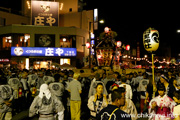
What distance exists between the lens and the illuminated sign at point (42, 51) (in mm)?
35094

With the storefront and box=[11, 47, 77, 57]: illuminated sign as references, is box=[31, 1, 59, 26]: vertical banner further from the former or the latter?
box=[11, 47, 77, 57]: illuminated sign

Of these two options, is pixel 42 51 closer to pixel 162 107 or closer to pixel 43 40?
pixel 43 40

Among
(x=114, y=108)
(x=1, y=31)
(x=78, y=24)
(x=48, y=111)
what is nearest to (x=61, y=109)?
(x=48, y=111)

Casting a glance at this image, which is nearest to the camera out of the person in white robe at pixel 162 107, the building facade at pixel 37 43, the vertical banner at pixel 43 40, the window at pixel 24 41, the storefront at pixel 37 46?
the person in white robe at pixel 162 107

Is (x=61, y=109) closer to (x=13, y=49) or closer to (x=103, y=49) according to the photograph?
(x=103, y=49)

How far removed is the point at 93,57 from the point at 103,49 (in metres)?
2.06

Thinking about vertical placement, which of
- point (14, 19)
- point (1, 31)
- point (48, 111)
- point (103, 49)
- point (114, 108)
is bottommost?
point (48, 111)

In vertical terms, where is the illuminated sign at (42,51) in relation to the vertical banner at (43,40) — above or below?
below

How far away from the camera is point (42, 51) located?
35.7m

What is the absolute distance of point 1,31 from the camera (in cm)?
3753

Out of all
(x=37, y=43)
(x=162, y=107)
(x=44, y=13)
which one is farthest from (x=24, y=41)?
(x=162, y=107)

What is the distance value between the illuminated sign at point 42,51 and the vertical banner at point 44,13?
483 centimetres

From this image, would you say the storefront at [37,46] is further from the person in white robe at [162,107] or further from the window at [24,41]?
→ the person in white robe at [162,107]

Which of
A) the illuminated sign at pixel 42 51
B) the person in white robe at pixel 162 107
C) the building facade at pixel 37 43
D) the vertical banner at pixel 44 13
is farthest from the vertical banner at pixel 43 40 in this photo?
the person in white robe at pixel 162 107
